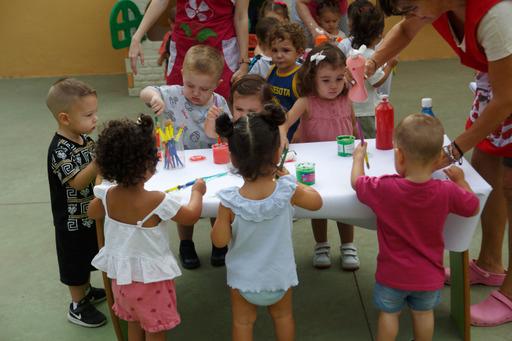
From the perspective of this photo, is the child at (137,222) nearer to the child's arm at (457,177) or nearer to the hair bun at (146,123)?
the hair bun at (146,123)

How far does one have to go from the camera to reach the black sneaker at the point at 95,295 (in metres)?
3.10

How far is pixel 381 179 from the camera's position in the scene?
7.44 feet

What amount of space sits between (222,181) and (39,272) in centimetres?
143

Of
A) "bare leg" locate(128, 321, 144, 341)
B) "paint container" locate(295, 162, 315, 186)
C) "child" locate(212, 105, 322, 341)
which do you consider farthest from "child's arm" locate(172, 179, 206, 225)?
"bare leg" locate(128, 321, 144, 341)

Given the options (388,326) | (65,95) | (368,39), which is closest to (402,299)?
(388,326)

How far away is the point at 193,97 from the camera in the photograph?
314cm

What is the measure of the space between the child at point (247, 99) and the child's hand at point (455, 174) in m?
1.04

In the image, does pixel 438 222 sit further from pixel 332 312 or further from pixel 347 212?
pixel 332 312

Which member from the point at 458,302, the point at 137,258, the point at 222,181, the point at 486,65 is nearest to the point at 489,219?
the point at 458,302

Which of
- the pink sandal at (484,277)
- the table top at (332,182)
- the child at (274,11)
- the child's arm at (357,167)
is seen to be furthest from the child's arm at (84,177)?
the child at (274,11)

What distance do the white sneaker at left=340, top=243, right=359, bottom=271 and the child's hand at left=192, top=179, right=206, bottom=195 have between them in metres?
1.11

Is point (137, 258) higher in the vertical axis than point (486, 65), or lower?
lower

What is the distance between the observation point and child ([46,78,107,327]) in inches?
105

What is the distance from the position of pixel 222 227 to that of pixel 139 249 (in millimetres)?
315
